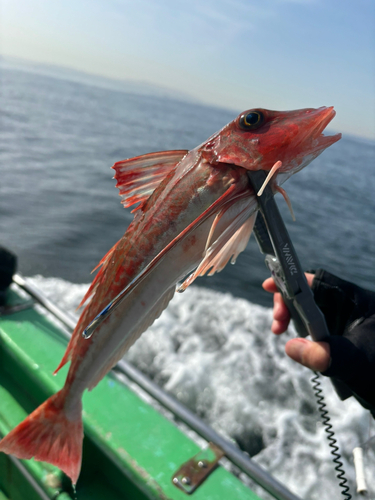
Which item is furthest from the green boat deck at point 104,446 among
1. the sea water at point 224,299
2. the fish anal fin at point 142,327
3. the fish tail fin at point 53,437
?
the sea water at point 224,299

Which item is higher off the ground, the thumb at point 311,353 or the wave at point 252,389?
the thumb at point 311,353

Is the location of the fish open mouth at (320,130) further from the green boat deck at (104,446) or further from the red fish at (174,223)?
the green boat deck at (104,446)

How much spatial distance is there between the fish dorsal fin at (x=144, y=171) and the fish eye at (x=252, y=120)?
33 centimetres

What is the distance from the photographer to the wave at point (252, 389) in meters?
4.56

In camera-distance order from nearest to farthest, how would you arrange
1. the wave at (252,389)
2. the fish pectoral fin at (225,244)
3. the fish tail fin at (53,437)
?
the fish pectoral fin at (225,244), the fish tail fin at (53,437), the wave at (252,389)

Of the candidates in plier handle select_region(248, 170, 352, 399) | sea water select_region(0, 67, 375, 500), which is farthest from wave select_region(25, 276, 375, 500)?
plier handle select_region(248, 170, 352, 399)

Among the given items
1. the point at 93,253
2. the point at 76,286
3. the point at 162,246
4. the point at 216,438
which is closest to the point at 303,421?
the point at 216,438

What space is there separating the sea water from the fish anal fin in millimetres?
1514

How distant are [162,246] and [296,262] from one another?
2.16ft

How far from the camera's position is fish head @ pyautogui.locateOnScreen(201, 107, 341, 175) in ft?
5.05

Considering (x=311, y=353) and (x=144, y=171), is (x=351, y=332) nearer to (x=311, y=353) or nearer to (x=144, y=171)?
(x=311, y=353)

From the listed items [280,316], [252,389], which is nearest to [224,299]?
[252,389]

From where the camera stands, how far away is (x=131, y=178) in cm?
184

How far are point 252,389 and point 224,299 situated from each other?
280cm
